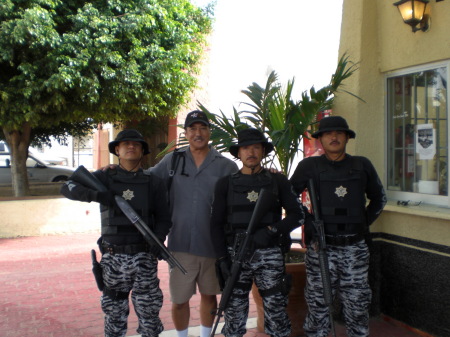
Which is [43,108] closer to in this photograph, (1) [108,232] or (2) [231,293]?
(1) [108,232]

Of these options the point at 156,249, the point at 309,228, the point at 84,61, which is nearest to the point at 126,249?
the point at 156,249

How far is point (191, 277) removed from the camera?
3.69m

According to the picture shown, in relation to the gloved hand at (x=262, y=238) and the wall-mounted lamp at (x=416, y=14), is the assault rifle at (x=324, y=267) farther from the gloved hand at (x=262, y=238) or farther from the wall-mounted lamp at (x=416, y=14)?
the wall-mounted lamp at (x=416, y=14)

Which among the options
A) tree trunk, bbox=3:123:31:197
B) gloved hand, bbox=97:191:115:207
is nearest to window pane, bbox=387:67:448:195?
gloved hand, bbox=97:191:115:207

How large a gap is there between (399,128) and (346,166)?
3.97 ft

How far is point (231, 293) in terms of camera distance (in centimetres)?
323

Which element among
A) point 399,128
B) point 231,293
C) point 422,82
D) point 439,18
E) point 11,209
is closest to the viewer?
point 231,293

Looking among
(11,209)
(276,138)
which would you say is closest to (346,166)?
(276,138)

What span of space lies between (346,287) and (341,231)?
1.32ft

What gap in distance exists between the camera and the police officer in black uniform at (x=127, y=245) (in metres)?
3.37

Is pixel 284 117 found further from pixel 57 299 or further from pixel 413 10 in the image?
pixel 57 299

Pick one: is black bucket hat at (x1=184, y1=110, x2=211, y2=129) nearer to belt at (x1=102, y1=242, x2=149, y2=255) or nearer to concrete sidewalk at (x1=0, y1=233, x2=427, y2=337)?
belt at (x1=102, y1=242, x2=149, y2=255)

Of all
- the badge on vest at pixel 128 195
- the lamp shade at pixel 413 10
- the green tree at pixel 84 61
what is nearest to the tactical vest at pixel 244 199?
the badge on vest at pixel 128 195

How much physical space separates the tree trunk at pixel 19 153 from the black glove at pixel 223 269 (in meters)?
7.85
